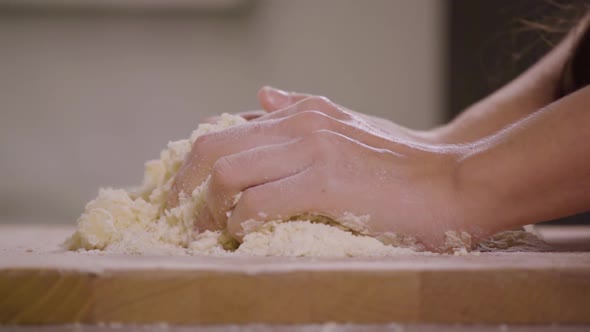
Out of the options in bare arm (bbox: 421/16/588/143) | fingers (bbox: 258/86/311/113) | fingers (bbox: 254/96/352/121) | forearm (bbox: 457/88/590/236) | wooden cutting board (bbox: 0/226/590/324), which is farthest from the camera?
bare arm (bbox: 421/16/588/143)

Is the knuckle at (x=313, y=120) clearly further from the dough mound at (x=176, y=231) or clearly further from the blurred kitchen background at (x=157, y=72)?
the blurred kitchen background at (x=157, y=72)

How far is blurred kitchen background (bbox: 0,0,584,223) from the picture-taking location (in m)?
2.20

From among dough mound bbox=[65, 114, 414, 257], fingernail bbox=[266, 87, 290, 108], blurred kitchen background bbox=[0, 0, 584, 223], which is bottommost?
dough mound bbox=[65, 114, 414, 257]

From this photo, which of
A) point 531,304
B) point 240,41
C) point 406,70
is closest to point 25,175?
point 240,41

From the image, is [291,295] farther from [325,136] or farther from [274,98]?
[274,98]

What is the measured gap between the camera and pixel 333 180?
0.57 meters

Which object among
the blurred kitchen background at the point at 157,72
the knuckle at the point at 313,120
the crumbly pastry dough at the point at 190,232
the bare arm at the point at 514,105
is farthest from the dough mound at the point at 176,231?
the blurred kitchen background at the point at 157,72

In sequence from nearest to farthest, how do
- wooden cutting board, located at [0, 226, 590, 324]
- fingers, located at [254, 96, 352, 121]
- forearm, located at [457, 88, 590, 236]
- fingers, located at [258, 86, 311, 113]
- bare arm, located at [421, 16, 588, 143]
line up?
1. wooden cutting board, located at [0, 226, 590, 324]
2. forearm, located at [457, 88, 590, 236]
3. fingers, located at [254, 96, 352, 121]
4. fingers, located at [258, 86, 311, 113]
5. bare arm, located at [421, 16, 588, 143]

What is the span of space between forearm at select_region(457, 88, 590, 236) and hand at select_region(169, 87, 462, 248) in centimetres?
2

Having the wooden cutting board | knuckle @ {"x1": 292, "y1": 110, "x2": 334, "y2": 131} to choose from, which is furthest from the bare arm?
the wooden cutting board

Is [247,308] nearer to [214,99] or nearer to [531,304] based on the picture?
[531,304]

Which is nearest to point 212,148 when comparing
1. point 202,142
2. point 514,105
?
point 202,142

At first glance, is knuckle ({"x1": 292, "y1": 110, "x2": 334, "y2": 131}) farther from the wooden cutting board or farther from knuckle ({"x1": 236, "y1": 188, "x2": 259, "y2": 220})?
the wooden cutting board

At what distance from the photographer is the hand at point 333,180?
56 centimetres
